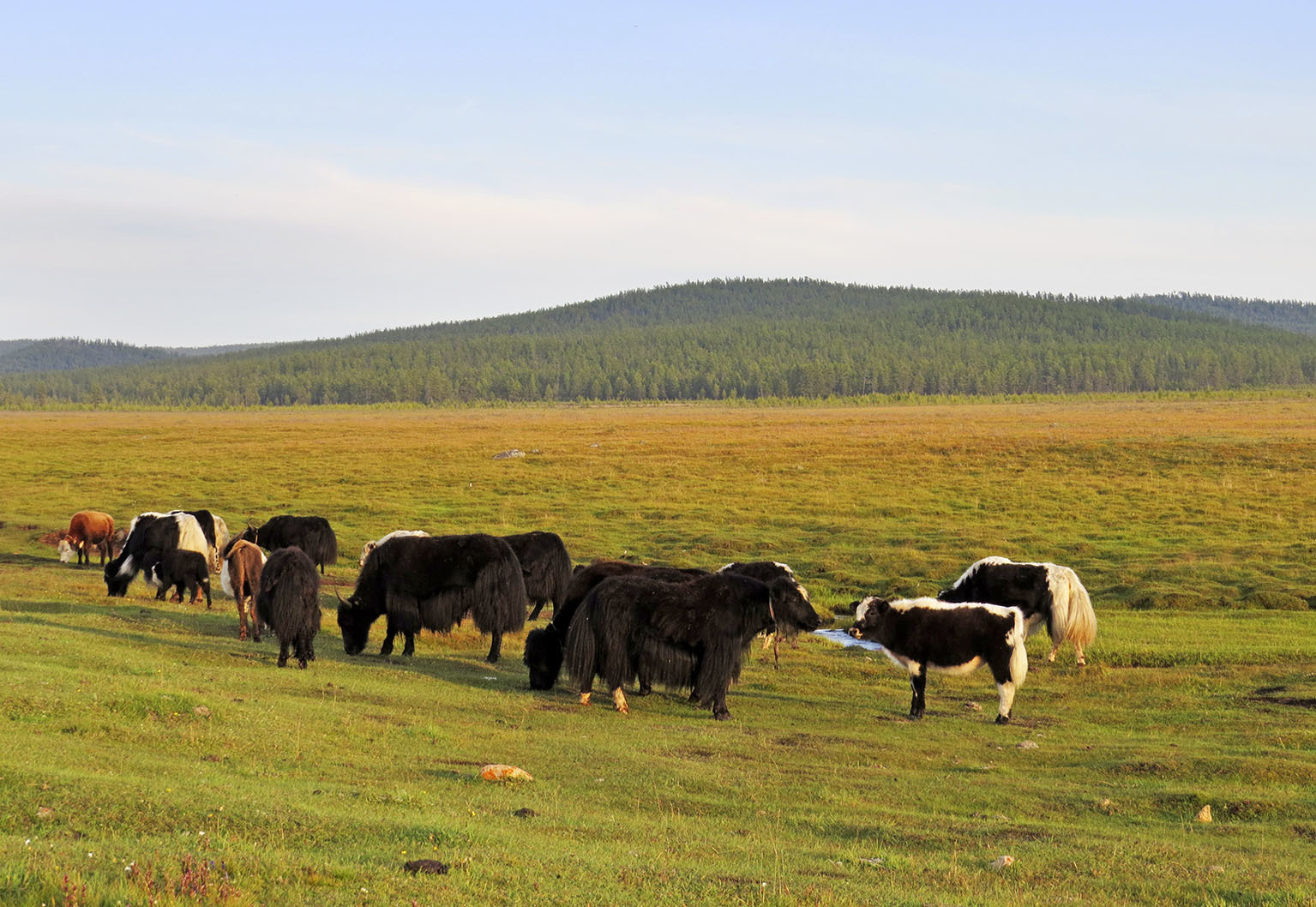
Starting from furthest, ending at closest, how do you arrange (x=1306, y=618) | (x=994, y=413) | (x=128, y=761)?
(x=994, y=413)
(x=1306, y=618)
(x=128, y=761)

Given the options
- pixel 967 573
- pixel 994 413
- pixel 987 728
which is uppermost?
pixel 994 413

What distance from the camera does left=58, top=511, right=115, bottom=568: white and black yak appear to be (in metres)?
26.2

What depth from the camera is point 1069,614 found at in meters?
18.3

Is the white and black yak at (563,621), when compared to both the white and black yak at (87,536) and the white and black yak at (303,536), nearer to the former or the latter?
the white and black yak at (303,536)

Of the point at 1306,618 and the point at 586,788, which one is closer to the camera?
the point at 586,788

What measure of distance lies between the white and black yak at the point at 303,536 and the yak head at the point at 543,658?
41.5 feet

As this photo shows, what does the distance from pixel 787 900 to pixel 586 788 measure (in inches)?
156

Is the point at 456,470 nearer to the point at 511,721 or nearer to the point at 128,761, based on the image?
the point at 511,721

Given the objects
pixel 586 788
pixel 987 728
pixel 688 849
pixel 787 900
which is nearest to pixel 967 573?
pixel 987 728

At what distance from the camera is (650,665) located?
47.3ft

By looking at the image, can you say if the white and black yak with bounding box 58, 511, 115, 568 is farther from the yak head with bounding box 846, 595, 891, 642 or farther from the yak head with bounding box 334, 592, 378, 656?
the yak head with bounding box 846, 595, 891, 642

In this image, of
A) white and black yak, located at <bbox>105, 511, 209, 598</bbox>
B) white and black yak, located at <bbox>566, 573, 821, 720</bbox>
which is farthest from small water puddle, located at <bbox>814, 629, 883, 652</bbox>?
white and black yak, located at <bbox>105, 511, 209, 598</bbox>

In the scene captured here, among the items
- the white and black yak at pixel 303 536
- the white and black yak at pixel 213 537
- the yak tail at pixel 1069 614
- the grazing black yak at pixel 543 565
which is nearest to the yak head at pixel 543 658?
the grazing black yak at pixel 543 565

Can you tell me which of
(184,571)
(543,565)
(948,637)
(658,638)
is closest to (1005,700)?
→ (948,637)
